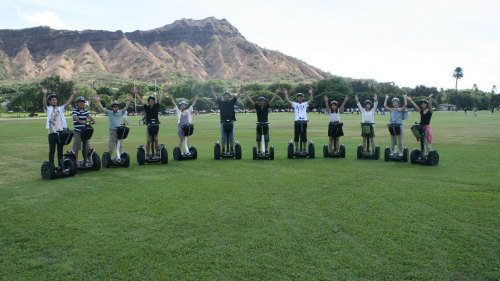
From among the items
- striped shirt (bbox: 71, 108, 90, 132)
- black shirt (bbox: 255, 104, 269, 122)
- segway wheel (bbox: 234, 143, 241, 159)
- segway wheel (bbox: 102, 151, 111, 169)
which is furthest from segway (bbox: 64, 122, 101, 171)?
black shirt (bbox: 255, 104, 269, 122)

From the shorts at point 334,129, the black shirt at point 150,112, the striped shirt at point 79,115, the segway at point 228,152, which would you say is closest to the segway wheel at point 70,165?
the striped shirt at point 79,115

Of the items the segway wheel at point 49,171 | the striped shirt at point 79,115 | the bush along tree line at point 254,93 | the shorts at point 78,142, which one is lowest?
the segway wheel at point 49,171

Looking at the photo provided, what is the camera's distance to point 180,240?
5.34 meters

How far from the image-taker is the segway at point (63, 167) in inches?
391

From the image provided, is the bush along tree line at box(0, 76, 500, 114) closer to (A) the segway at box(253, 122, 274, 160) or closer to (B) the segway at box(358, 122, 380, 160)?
(A) the segway at box(253, 122, 274, 160)

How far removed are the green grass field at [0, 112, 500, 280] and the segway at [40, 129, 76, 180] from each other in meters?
0.36

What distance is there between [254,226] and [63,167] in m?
7.18

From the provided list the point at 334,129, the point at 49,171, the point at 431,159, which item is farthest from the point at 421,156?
the point at 49,171

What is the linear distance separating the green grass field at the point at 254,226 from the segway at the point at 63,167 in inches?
14.2

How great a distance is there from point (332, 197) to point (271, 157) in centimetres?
565

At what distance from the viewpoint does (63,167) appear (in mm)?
10414

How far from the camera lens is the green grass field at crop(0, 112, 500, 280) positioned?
4457mm

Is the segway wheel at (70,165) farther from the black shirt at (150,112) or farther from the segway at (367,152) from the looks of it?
the segway at (367,152)

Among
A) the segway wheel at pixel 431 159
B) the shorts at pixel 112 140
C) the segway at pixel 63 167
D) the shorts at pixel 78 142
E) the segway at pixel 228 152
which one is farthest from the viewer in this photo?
the segway at pixel 228 152
